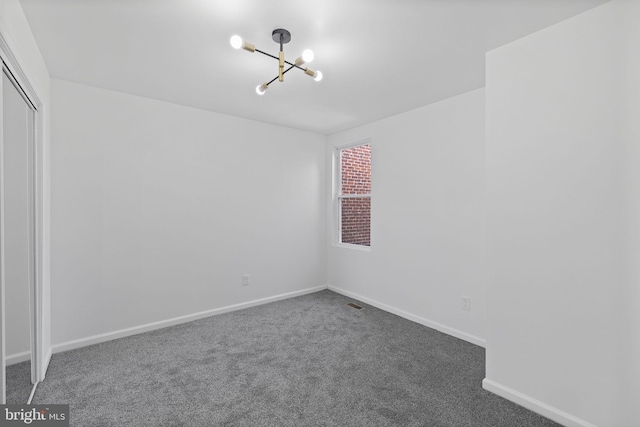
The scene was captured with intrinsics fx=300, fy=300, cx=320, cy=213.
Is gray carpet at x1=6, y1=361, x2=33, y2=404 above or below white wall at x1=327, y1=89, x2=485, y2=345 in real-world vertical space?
below

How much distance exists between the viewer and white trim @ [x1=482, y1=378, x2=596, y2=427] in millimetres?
1775

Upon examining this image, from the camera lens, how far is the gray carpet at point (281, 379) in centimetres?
187

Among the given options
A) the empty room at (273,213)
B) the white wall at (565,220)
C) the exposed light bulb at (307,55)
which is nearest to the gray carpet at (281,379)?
the empty room at (273,213)

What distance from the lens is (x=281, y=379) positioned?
227 centimetres

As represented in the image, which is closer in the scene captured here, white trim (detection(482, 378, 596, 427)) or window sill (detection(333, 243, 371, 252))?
white trim (detection(482, 378, 596, 427))

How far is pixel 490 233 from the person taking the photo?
216cm

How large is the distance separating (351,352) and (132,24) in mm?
2928

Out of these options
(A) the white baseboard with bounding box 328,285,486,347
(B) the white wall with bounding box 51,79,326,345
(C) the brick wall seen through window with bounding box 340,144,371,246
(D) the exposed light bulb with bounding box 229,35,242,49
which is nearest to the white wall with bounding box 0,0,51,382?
(B) the white wall with bounding box 51,79,326,345

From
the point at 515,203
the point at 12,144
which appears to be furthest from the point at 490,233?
the point at 12,144

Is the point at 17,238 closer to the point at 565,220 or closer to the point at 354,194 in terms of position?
the point at 565,220

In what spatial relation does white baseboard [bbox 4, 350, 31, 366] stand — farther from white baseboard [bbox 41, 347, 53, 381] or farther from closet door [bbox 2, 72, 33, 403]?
white baseboard [bbox 41, 347, 53, 381]

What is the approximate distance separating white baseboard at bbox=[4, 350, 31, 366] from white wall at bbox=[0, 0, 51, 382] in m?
0.47

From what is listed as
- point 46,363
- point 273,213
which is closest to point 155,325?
point 46,363

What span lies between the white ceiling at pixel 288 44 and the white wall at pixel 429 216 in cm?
41
